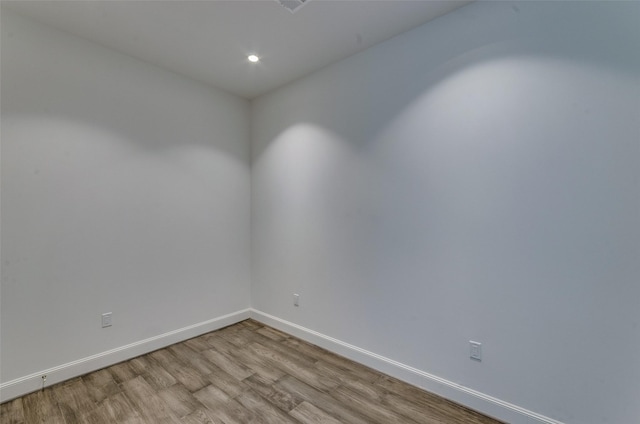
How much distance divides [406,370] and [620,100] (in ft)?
7.02

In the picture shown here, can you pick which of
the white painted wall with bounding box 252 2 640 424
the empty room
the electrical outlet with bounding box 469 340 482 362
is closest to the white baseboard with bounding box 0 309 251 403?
the empty room

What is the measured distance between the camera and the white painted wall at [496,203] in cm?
146

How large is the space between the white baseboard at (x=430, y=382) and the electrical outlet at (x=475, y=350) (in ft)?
0.73

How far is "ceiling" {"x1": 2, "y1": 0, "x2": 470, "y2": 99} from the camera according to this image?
6.32 ft

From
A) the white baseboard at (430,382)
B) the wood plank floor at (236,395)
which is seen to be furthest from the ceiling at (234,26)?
the wood plank floor at (236,395)

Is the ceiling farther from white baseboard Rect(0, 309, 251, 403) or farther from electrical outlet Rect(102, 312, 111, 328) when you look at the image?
white baseboard Rect(0, 309, 251, 403)

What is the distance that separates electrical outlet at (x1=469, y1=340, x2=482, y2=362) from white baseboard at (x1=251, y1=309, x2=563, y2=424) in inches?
8.7

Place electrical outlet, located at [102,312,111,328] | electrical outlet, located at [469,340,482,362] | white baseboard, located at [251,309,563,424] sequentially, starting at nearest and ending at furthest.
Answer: white baseboard, located at [251,309,563,424] < electrical outlet, located at [469,340,482,362] < electrical outlet, located at [102,312,111,328]

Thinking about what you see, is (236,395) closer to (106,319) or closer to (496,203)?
(106,319)

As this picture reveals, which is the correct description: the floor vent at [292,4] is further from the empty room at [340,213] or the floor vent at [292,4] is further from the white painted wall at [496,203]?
the white painted wall at [496,203]

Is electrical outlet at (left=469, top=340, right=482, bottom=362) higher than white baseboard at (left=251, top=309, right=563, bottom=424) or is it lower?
higher

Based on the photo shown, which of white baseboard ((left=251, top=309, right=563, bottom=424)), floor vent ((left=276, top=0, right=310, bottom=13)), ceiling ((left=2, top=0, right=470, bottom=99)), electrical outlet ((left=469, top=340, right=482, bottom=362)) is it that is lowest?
white baseboard ((left=251, top=309, right=563, bottom=424))

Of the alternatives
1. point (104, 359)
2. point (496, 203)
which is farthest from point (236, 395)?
point (496, 203)

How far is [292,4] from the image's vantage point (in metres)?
1.90
